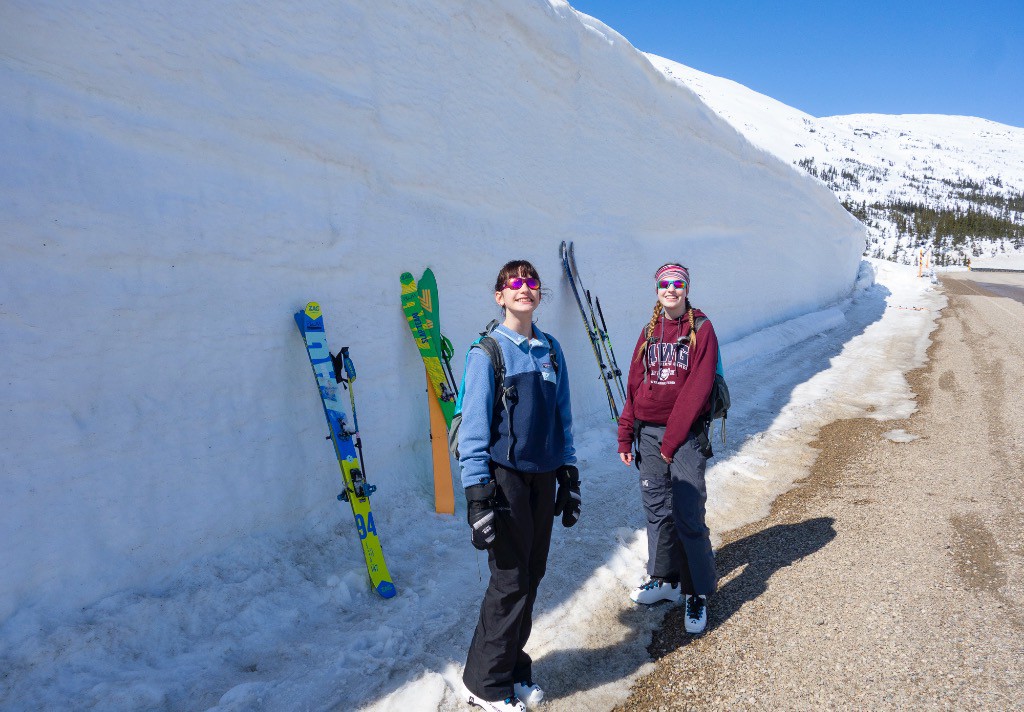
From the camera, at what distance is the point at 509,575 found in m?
2.29

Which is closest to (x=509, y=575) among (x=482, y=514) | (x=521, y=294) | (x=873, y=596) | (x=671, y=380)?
(x=482, y=514)

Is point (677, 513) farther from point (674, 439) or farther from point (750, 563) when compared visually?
point (750, 563)

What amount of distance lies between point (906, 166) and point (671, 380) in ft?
435

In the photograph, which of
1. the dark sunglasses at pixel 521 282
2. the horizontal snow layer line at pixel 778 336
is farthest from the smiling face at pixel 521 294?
the horizontal snow layer line at pixel 778 336

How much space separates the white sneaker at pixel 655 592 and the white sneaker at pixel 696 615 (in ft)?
0.64

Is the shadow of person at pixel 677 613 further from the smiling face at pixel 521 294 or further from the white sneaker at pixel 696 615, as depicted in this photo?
the smiling face at pixel 521 294

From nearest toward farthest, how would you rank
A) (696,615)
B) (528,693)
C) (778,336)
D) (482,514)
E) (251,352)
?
1. (482,514)
2. (528,693)
3. (696,615)
4. (251,352)
5. (778,336)

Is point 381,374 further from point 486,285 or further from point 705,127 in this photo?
point 705,127

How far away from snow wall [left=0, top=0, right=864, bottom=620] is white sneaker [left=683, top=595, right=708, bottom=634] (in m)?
1.81

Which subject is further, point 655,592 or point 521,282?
point 655,592

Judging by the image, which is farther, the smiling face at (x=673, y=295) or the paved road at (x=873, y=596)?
the smiling face at (x=673, y=295)

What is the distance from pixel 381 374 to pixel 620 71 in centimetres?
507

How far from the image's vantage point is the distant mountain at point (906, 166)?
68.6m

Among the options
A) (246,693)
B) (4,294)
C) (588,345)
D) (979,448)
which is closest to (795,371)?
(979,448)
